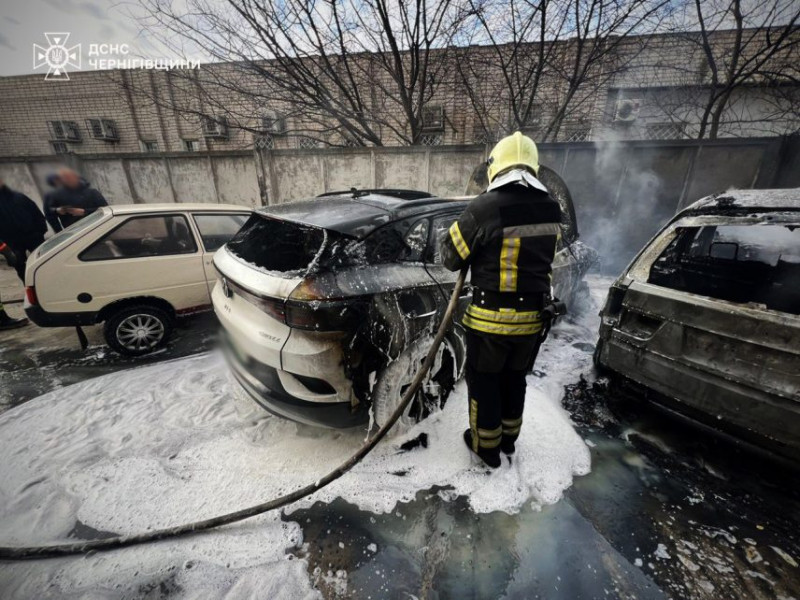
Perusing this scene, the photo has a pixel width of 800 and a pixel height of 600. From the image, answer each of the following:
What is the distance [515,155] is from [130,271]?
3826 millimetres

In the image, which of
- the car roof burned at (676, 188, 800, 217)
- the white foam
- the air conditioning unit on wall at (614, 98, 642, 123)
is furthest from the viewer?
the air conditioning unit on wall at (614, 98, 642, 123)

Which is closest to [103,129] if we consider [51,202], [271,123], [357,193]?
[271,123]


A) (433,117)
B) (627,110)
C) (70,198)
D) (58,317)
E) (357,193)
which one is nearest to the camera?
(357,193)

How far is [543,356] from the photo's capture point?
11.7 ft

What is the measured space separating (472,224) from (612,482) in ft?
6.16

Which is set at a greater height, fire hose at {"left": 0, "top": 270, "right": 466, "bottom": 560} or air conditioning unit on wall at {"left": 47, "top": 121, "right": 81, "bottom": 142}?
air conditioning unit on wall at {"left": 47, "top": 121, "right": 81, "bottom": 142}

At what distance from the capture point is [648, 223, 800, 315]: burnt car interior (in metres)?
2.74

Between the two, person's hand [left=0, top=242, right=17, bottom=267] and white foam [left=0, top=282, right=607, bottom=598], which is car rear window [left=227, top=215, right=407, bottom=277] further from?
person's hand [left=0, top=242, right=17, bottom=267]

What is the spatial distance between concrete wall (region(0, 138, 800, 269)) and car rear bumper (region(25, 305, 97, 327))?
514 cm

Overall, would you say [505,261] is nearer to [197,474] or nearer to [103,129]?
[197,474]

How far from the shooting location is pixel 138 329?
141 inches

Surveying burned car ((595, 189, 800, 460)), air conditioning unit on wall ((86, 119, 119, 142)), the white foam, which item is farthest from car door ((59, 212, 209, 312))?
air conditioning unit on wall ((86, 119, 119, 142))

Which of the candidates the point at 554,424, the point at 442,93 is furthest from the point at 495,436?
the point at 442,93

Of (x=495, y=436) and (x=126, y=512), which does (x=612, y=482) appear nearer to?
(x=495, y=436)
